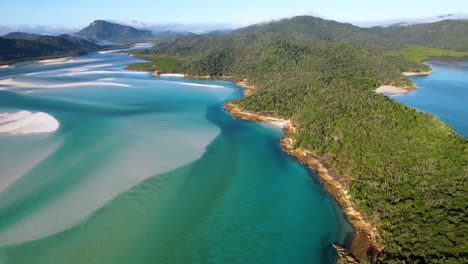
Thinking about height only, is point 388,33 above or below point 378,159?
above

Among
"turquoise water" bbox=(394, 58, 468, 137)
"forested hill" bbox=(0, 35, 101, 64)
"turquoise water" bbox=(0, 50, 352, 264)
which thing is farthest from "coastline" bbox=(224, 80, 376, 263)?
"forested hill" bbox=(0, 35, 101, 64)

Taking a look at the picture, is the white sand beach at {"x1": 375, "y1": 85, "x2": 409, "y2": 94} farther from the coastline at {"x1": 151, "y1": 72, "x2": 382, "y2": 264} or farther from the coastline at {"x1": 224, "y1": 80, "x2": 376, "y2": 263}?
the coastline at {"x1": 224, "y1": 80, "x2": 376, "y2": 263}

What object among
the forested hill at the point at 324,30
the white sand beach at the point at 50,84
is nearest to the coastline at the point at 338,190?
the white sand beach at the point at 50,84

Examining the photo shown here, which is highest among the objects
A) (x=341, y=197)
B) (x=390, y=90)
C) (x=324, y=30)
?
(x=324, y=30)

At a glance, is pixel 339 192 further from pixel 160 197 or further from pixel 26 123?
pixel 26 123

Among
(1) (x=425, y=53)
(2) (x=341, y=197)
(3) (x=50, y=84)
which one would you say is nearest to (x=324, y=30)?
(1) (x=425, y=53)

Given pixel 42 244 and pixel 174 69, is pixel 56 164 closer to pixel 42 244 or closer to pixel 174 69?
pixel 42 244
